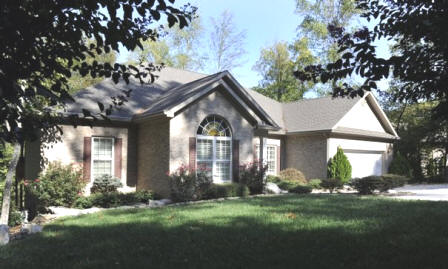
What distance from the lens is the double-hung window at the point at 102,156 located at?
14438mm

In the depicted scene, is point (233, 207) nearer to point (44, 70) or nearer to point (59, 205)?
point (59, 205)

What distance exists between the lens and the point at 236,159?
15375 millimetres

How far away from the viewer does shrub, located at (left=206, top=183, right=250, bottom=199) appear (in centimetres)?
1382

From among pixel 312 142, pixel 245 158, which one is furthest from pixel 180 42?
pixel 245 158

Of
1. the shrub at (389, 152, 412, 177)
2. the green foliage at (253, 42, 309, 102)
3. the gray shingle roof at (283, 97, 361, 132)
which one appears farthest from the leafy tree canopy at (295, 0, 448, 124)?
the green foliage at (253, 42, 309, 102)

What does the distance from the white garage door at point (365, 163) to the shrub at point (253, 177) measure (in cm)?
862

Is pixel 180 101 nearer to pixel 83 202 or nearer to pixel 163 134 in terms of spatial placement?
pixel 163 134

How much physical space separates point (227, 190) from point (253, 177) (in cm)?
176

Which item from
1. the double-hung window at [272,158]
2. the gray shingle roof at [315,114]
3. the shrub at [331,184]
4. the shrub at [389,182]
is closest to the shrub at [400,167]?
the gray shingle roof at [315,114]

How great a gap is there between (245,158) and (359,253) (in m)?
10.5

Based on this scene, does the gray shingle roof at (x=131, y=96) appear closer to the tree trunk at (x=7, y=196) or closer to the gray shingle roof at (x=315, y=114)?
the tree trunk at (x=7, y=196)

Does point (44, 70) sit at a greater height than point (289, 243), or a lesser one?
greater

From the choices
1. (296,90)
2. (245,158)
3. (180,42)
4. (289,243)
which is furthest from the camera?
(296,90)

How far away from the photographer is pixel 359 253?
5277 millimetres
